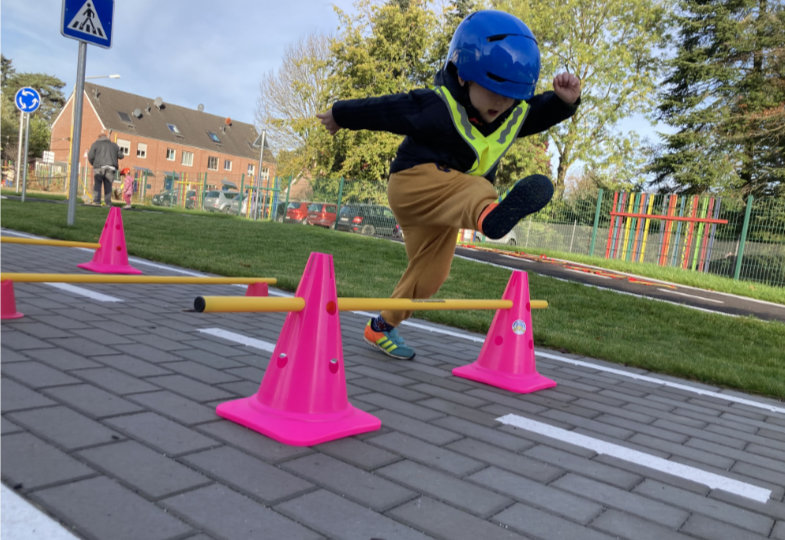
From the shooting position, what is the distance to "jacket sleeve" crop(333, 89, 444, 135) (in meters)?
3.17

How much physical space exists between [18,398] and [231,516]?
50.0 inches

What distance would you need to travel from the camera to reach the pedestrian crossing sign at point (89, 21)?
8.38 meters

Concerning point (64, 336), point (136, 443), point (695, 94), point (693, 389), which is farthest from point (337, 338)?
point (695, 94)

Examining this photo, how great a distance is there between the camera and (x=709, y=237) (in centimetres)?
1844

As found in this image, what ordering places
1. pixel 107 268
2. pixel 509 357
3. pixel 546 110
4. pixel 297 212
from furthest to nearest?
pixel 297 212, pixel 107 268, pixel 509 357, pixel 546 110

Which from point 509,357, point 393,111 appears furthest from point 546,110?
point 509,357

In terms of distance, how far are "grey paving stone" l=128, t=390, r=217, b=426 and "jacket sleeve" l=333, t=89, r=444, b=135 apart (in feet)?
5.42

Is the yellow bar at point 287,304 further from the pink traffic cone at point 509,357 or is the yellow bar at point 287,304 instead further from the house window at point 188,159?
the house window at point 188,159

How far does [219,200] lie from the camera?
29328 millimetres

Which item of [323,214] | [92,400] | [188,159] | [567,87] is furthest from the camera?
[188,159]

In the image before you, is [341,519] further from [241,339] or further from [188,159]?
[188,159]

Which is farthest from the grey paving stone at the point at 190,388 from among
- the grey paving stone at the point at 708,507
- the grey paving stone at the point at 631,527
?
the grey paving stone at the point at 708,507

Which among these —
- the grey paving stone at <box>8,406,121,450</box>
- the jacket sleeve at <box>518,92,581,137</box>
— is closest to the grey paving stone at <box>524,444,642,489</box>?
the grey paving stone at <box>8,406,121,450</box>

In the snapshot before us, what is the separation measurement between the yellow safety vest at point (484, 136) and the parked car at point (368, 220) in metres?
16.7
